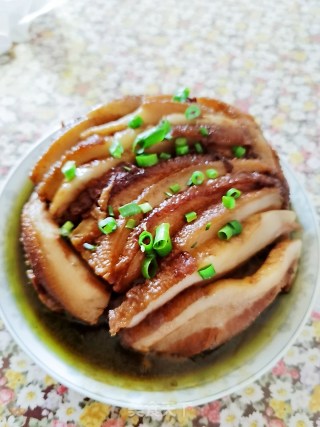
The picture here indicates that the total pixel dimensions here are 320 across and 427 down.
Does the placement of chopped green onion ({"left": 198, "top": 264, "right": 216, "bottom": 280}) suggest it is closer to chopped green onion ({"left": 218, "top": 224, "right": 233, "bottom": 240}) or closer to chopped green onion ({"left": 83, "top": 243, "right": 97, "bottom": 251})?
chopped green onion ({"left": 218, "top": 224, "right": 233, "bottom": 240})

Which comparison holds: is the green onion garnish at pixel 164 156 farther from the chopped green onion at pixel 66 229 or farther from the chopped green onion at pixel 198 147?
the chopped green onion at pixel 66 229

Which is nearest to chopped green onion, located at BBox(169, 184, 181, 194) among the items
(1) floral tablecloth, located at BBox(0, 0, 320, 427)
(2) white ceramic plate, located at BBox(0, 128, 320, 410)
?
(2) white ceramic plate, located at BBox(0, 128, 320, 410)

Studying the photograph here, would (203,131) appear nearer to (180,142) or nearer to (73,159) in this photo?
(180,142)

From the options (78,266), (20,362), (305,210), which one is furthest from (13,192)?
(305,210)

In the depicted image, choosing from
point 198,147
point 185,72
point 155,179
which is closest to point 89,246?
point 155,179

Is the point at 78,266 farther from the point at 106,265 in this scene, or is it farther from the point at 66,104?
the point at 66,104

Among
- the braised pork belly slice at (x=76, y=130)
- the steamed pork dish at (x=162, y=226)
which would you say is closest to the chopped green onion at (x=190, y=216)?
the steamed pork dish at (x=162, y=226)
